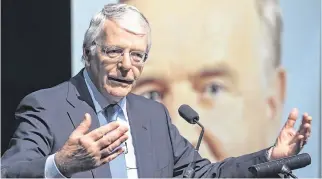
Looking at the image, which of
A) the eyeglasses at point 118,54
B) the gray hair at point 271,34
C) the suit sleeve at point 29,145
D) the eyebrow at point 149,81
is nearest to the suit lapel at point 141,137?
the eyeglasses at point 118,54

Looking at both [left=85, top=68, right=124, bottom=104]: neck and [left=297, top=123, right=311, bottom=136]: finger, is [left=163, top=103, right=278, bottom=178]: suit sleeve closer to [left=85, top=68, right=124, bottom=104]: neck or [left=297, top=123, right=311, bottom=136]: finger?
[left=297, top=123, right=311, bottom=136]: finger

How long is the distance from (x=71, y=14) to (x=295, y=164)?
2095mm

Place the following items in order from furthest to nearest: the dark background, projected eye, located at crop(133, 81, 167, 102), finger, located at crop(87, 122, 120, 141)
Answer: projected eye, located at crop(133, 81, 167, 102) < the dark background < finger, located at crop(87, 122, 120, 141)

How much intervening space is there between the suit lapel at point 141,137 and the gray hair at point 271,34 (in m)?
1.70

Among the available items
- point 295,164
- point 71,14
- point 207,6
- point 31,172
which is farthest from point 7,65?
point 295,164

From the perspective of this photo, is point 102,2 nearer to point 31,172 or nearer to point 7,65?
point 7,65

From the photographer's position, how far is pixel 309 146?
15.3ft

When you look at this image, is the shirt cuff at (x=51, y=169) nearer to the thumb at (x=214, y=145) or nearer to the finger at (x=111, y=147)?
the finger at (x=111, y=147)

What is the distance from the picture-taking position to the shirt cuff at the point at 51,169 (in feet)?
7.89

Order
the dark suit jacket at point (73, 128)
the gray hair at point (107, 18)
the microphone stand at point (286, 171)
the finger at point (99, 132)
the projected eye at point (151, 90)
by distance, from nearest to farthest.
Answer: the finger at point (99, 132) < the microphone stand at point (286, 171) < the dark suit jacket at point (73, 128) < the gray hair at point (107, 18) < the projected eye at point (151, 90)

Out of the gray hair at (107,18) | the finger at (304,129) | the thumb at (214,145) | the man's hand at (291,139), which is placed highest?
the gray hair at (107,18)

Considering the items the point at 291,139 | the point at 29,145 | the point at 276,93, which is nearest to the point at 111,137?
the point at 29,145

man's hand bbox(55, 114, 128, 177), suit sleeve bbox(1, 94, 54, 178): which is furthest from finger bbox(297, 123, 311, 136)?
suit sleeve bbox(1, 94, 54, 178)

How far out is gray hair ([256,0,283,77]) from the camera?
4590 millimetres
